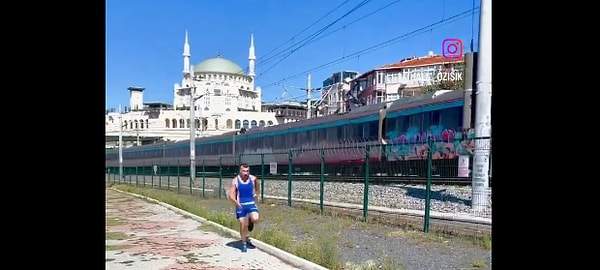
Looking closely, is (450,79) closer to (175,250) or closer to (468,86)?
(468,86)

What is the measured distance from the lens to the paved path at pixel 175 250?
22.7 feet

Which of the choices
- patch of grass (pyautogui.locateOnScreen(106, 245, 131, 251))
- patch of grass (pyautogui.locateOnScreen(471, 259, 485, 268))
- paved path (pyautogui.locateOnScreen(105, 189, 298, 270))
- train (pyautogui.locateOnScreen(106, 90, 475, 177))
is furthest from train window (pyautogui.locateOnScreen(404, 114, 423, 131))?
patch of grass (pyautogui.locateOnScreen(106, 245, 131, 251))

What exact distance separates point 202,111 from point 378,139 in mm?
67186

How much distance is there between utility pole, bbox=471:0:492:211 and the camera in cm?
1026

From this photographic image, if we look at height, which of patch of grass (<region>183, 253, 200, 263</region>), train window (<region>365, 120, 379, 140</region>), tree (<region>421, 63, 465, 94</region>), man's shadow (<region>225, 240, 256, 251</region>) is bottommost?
man's shadow (<region>225, 240, 256, 251</region>)

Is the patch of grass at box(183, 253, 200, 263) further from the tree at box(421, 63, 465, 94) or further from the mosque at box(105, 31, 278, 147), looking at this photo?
the mosque at box(105, 31, 278, 147)

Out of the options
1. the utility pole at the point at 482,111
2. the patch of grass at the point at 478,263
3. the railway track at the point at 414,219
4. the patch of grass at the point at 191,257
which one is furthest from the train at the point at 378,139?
the patch of grass at the point at 191,257

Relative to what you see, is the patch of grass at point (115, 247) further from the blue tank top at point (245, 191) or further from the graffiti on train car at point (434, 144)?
the graffiti on train car at point (434, 144)

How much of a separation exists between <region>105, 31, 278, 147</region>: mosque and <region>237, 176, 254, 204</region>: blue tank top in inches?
2579

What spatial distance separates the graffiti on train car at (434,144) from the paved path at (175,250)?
5.13 m

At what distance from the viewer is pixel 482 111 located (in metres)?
11.1

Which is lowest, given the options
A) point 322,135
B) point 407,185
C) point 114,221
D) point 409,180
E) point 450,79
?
point 114,221

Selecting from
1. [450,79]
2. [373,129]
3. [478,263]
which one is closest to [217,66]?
[450,79]
